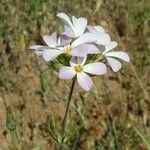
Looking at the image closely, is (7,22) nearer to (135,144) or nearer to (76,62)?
(135,144)

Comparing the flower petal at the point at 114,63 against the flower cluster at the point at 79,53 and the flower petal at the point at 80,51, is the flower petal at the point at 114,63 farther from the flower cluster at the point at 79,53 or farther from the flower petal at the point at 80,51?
the flower petal at the point at 80,51

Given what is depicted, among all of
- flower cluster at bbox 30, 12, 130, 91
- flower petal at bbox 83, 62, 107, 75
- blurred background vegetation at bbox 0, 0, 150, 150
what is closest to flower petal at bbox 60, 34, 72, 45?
flower cluster at bbox 30, 12, 130, 91

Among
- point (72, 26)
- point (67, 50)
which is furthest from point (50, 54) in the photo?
point (72, 26)

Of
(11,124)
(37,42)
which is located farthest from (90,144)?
(11,124)

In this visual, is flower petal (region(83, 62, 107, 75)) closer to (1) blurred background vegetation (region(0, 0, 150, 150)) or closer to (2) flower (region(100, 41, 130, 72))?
(2) flower (region(100, 41, 130, 72))

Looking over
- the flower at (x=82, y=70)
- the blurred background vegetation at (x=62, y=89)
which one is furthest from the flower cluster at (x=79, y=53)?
the blurred background vegetation at (x=62, y=89)
